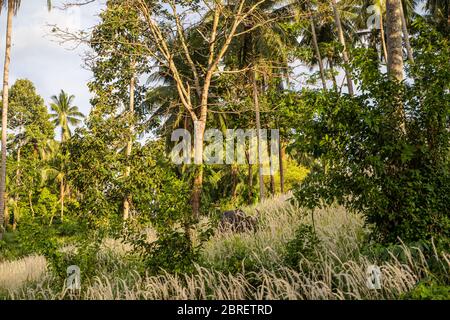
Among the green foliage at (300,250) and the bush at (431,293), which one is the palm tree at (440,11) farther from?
the bush at (431,293)

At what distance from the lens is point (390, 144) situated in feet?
16.4

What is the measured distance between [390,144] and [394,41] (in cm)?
223

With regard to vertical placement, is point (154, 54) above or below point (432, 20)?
below

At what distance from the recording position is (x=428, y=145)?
515cm

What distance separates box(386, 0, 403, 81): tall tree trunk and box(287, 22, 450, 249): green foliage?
80cm

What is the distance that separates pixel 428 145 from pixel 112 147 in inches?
472

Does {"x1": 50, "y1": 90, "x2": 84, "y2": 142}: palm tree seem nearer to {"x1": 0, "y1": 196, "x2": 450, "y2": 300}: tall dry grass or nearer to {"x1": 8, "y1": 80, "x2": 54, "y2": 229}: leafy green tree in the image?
{"x1": 8, "y1": 80, "x2": 54, "y2": 229}: leafy green tree

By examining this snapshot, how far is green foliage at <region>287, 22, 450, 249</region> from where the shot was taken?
4.86m

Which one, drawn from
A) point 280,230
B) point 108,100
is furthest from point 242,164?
point 280,230

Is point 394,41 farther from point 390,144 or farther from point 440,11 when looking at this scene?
point 440,11

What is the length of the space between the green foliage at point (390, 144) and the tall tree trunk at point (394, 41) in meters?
0.80

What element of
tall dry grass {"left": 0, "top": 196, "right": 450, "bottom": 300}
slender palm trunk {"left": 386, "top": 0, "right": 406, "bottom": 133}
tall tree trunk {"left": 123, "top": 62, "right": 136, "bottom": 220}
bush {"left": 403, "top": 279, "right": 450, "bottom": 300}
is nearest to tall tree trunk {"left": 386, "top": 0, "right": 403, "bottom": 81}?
slender palm trunk {"left": 386, "top": 0, "right": 406, "bottom": 133}

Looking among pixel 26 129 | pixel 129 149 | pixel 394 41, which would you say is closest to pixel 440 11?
pixel 129 149
